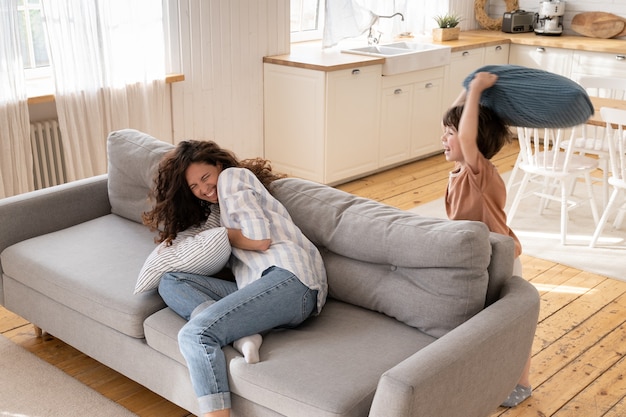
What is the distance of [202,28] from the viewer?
479cm

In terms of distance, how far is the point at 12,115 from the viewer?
3.91m

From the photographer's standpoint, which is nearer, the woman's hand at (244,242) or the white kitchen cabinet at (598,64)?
the woman's hand at (244,242)

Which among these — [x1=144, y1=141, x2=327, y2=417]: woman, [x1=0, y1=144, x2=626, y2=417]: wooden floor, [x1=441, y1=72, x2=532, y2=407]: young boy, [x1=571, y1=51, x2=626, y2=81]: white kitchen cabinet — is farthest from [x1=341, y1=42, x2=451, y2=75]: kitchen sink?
[x1=441, y1=72, x2=532, y2=407]: young boy

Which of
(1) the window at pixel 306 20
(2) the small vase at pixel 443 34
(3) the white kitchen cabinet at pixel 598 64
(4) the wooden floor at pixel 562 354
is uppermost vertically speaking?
(1) the window at pixel 306 20

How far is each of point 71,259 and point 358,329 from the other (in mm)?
1203

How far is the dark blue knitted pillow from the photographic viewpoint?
2311mm

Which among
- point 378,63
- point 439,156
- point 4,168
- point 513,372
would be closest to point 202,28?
point 378,63

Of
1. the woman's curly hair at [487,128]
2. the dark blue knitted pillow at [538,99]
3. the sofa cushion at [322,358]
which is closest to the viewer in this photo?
the sofa cushion at [322,358]

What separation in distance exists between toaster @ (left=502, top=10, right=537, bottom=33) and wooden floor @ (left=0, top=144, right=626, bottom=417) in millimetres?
3242

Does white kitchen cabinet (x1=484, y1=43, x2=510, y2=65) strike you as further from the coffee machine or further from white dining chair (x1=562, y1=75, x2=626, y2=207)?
white dining chair (x1=562, y1=75, x2=626, y2=207)

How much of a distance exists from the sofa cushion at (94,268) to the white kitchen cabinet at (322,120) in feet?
6.65

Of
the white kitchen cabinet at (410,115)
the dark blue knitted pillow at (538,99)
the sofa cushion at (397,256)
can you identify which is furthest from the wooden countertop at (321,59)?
the dark blue knitted pillow at (538,99)

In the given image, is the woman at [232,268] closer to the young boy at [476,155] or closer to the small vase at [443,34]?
the young boy at [476,155]

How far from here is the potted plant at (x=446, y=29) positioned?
6117 millimetres
